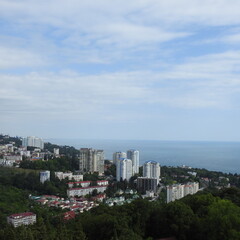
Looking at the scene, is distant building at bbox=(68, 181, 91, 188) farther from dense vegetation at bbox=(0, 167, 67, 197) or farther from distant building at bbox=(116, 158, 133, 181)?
distant building at bbox=(116, 158, 133, 181)

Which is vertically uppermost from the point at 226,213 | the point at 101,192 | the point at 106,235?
the point at 226,213

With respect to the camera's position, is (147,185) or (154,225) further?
(147,185)

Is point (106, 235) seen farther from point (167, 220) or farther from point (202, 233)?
point (202, 233)

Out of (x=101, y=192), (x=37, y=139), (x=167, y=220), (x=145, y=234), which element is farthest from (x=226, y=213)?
(x=37, y=139)

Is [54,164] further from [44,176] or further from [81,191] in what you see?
[81,191]

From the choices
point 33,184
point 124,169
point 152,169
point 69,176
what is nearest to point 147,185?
point 152,169
